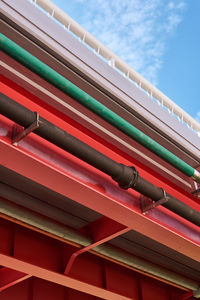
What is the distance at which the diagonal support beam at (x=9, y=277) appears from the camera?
5906 mm

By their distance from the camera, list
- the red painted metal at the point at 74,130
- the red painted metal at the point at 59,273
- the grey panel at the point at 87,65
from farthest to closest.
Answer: the red painted metal at the point at 59,273, the grey panel at the point at 87,65, the red painted metal at the point at 74,130

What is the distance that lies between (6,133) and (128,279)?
4470 mm

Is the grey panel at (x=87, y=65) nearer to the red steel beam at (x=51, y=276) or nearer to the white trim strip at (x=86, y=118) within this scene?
the white trim strip at (x=86, y=118)

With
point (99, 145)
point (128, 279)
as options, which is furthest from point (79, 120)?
point (128, 279)

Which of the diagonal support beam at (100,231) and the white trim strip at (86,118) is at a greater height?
the white trim strip at (86,118)

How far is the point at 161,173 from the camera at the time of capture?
559 centimetres

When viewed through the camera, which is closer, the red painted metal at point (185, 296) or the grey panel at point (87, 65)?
the grey panel at point (87, 65)

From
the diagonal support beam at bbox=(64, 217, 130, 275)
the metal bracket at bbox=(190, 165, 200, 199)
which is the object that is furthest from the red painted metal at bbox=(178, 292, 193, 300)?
the diagonal support beam at bbox=(64, 217, 130, 275)

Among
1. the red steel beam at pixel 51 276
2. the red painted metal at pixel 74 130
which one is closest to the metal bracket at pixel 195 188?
the red painted metal at pixel 74 130

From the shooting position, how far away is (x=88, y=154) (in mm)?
4191

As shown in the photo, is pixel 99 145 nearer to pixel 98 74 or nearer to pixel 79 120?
pixel 79 120

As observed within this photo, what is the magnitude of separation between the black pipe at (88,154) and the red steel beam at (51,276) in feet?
6.68

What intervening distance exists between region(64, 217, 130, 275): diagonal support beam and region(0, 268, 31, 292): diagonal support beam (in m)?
0.70

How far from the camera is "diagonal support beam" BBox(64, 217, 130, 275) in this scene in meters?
5.50
